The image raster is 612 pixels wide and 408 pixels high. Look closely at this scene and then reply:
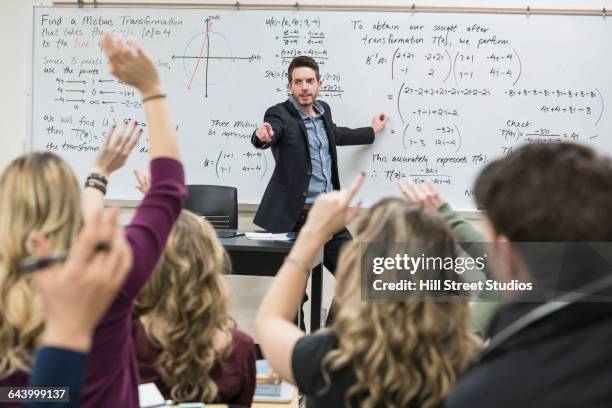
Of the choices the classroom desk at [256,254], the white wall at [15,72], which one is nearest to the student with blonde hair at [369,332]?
the classroom desk at [256,254]

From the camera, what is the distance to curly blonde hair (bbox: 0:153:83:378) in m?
0.99

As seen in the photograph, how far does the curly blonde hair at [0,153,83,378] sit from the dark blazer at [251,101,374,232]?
294 centimetres

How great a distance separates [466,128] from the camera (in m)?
4.20

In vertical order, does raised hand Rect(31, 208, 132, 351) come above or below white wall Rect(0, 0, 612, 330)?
below

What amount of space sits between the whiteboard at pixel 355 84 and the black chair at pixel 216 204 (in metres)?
0.27

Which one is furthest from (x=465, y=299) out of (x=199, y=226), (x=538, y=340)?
(x=199, y=226)

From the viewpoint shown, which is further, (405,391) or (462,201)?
(462,201)

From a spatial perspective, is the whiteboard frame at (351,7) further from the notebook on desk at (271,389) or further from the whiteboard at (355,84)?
the notebook on desk at (271,389)

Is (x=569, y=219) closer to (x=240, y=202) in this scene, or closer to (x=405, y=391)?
(x=405, y=391)

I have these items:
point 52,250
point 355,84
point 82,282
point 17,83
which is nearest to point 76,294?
point 82,282

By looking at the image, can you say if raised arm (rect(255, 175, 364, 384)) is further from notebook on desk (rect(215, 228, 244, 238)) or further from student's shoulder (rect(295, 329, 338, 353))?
notebook on desk (rect(215, 228, 244, 238))

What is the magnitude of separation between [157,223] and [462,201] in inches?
134

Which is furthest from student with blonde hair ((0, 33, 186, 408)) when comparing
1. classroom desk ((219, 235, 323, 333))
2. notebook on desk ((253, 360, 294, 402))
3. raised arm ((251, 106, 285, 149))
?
raised arm ((251, 106, 285, 149))

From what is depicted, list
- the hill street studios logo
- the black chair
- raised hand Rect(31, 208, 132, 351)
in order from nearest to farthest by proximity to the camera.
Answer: raised hand Rect(31, 208, 132, 351), the hill street studios logo, the black chair
